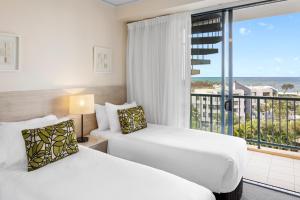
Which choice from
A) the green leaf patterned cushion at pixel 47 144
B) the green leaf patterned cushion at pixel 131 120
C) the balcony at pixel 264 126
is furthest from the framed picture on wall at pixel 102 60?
Answer: the balcony at pixel 264 126

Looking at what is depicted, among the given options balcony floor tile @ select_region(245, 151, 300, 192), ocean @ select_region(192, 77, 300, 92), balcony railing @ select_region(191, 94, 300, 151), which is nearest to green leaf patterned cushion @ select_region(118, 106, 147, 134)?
ocean @ select_region(192, 77, 300, 92)

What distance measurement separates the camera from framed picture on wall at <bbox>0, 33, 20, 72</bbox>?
2070 millimetres

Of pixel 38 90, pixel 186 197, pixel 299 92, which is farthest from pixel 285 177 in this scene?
pixel 38 90

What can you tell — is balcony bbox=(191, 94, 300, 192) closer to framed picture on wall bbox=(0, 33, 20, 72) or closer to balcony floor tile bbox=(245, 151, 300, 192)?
balcony floor tile bbox=(245, 151, 300, 192)

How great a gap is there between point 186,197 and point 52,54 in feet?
7.37

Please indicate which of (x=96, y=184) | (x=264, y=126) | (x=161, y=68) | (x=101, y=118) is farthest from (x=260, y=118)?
(x=96, y=184)

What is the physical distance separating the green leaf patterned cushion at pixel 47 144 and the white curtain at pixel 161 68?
163 cm

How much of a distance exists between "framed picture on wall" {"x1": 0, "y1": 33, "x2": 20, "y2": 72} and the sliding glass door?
8.07ft

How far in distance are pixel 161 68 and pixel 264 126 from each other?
235 cm

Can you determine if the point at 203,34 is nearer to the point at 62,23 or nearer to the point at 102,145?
the point at 62,23

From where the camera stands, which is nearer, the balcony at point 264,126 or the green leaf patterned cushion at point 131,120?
the green leaf patterned cushion at point 131,120

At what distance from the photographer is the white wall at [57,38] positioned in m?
2.20

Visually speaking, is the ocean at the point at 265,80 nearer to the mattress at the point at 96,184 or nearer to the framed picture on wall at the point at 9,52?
the mattress at the point at 96,184

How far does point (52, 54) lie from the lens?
251cm
